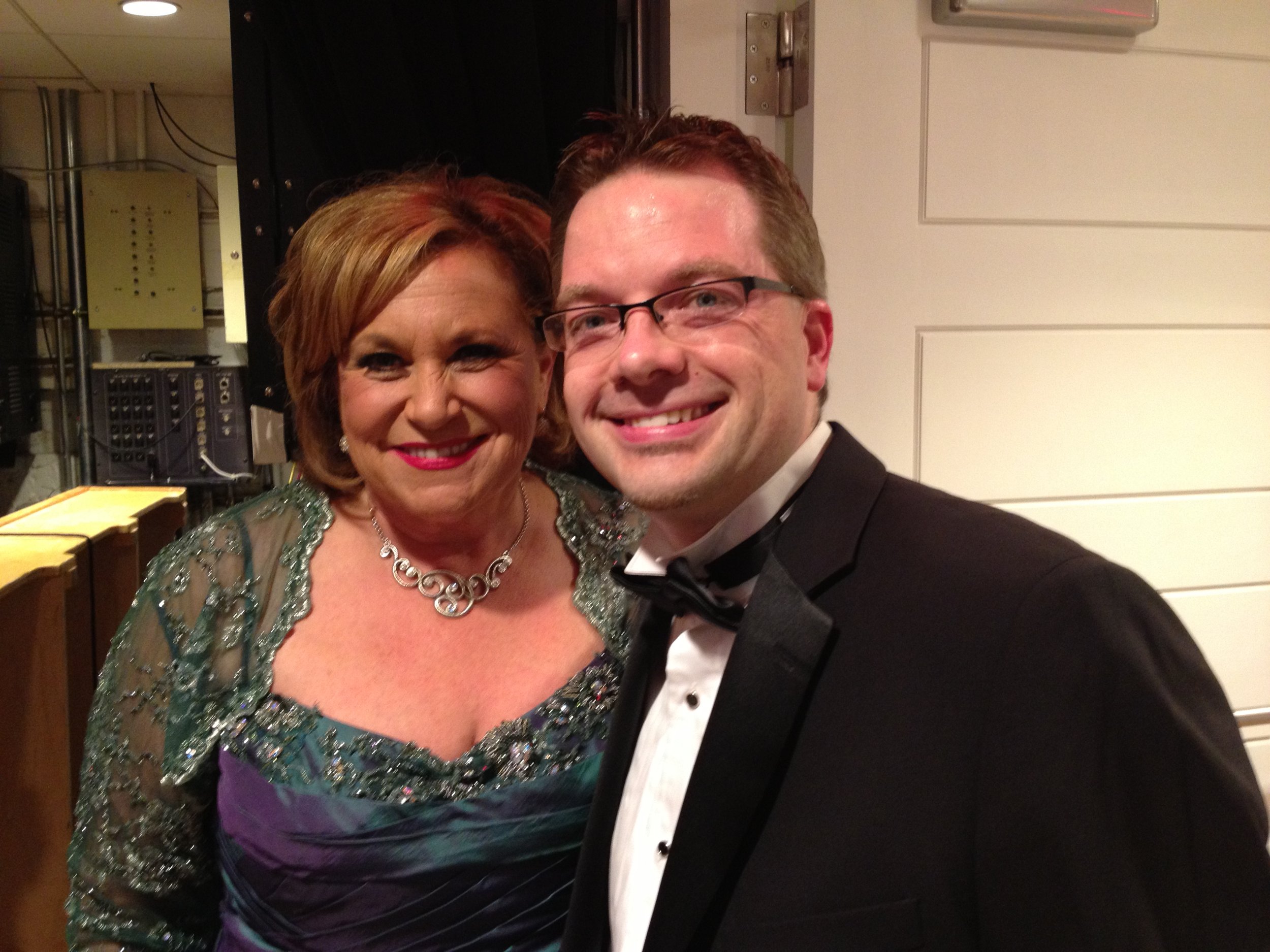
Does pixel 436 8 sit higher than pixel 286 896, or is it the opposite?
pixel 436 8

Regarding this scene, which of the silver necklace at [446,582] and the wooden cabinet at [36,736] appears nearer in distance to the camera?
the silver necklace at [446,582]

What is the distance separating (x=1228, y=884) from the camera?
73 cm

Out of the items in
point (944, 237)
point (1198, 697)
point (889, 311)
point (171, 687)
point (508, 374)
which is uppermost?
point (944, 237)

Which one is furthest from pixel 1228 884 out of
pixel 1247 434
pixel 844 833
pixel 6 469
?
pixel 6 469

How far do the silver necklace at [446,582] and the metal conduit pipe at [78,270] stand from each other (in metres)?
2.89

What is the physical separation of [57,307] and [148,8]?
142 cm

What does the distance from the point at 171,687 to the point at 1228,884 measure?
1.22m

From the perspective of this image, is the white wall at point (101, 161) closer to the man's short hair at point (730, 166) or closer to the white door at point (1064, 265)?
the white door at point (1064, 265)

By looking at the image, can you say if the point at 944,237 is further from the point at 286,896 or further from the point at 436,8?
the point at 286,896

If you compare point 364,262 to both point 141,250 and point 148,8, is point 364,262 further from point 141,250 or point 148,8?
point 141,250

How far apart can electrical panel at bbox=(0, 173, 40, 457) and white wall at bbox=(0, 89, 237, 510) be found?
0.05 metres

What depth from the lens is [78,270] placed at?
3707 mm

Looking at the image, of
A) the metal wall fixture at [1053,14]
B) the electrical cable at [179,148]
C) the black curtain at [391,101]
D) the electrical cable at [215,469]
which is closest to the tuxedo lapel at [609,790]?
the black curtain at [391,101]

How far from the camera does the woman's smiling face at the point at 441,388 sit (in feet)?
4.37
